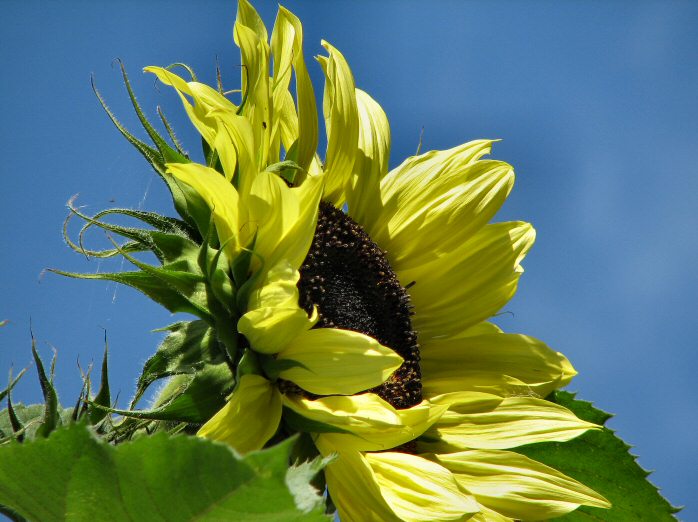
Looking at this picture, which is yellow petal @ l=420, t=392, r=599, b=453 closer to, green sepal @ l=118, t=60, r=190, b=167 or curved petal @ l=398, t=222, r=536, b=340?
curved petal @ l=398, t=222, r=536, b=340

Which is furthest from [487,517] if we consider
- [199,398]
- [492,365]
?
[199,398]

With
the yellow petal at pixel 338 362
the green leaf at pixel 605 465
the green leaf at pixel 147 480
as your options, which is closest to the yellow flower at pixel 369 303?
the yellow petal at pixel 338 362

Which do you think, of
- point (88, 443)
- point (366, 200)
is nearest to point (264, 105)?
point (366, 200)

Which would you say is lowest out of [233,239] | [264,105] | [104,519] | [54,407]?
[104,519]

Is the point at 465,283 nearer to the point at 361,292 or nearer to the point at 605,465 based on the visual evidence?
the point at 361,292

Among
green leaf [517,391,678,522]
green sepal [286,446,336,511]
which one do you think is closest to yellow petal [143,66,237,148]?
green sepal [286,446,336,511]

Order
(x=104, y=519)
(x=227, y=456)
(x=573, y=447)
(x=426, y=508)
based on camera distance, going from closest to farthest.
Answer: (x=227, y=456) → (x=104, y=519) → (x=426, y=508) → (x=573, y=447)

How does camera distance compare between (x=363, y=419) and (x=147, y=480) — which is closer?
(x=147, y=480)

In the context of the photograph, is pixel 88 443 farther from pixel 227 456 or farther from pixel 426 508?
pixel 426 508
